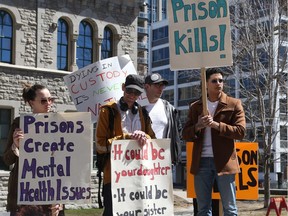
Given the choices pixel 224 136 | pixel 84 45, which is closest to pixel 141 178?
pixel 224 136

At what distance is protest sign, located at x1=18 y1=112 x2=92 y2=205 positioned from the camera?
5219 millimetres

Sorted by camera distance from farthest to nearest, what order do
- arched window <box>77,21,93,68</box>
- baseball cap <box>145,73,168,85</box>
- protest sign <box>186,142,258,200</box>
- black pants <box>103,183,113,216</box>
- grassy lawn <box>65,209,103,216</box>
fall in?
1. arched window <box>77,21,93,68</box>
2. grassy lawn <box>65,209,103,216</box>
3. protest sign <box>186,142,258,200</box>
4. baseball cap <box>145,73,168,85</box>
5. black pants <box>103,183,113,216</box>

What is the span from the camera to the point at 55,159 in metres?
5.31

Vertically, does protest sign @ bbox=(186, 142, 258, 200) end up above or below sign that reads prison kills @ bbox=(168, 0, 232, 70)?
below

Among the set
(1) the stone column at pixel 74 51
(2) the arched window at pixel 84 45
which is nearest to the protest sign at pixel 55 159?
(1) the stone column at pixel 74 51

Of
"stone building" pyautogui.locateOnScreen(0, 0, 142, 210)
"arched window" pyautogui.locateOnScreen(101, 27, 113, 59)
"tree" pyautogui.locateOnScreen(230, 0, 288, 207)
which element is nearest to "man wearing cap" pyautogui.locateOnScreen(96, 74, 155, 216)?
"stone building" pyautogui.locateOnScreen(0, 0, 142, 210)

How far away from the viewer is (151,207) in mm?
5512

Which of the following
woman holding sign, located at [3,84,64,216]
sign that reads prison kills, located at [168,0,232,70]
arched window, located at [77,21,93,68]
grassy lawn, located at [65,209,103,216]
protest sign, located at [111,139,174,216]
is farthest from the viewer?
arched window, located at [77,21,93,68]

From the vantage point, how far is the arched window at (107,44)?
24781 mm

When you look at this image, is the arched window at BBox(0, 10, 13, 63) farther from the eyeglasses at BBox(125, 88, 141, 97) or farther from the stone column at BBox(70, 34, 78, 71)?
the eyeglasses at BBox(125, 88, 141, 97)

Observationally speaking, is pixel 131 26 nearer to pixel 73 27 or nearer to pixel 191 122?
pixel 73 27

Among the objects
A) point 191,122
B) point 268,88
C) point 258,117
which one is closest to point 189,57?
point 191,122

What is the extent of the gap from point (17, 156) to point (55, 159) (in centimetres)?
35

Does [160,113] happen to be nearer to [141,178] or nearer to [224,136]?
[224,136]
